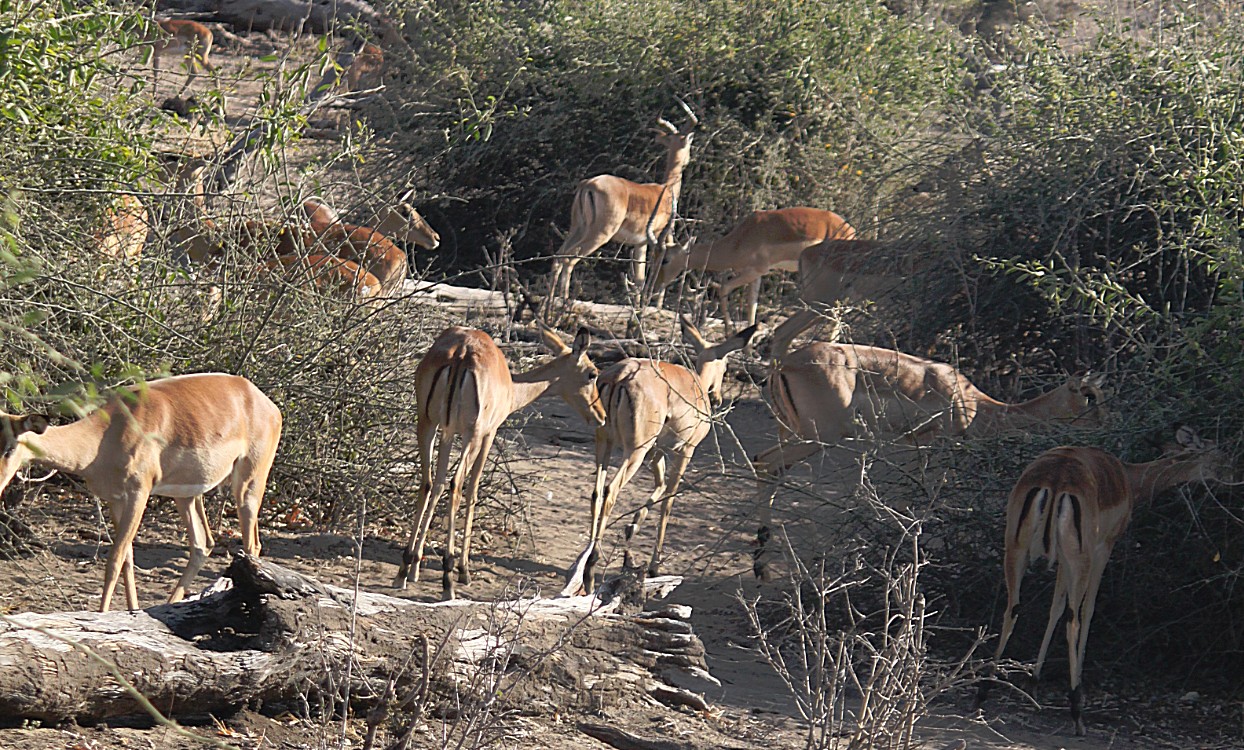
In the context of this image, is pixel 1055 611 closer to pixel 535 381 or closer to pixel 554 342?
pixel 535 381

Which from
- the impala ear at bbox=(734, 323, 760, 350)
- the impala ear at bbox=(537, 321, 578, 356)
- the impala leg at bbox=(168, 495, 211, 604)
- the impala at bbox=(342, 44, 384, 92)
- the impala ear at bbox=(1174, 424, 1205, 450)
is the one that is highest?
the impala at bbox=(342, 44, 384, 92)

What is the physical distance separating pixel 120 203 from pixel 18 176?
0.77 m

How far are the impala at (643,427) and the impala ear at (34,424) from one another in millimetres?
2695

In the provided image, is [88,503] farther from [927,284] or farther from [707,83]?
[707,83]

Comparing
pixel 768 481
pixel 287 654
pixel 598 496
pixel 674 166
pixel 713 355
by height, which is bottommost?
pixel 598 496

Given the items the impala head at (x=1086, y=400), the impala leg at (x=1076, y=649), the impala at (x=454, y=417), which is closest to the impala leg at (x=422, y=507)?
the impala at (x=454, y=417)

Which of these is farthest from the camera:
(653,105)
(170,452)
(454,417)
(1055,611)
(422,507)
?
(653,105)

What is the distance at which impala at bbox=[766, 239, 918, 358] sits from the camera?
349 inches

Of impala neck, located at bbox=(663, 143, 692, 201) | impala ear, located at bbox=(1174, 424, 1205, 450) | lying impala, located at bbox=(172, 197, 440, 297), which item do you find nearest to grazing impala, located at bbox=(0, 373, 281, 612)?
lying impala, located at bbox=(172, 197, 440, 297)

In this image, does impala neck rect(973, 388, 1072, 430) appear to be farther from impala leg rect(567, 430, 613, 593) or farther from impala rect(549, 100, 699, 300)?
impala rect(549, 100, 699, 300)

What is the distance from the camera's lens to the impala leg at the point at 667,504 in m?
6.97

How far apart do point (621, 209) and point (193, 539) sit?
22.5 ft

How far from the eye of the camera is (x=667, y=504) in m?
7.12

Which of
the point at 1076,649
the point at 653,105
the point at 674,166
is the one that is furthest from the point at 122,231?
the point at 653,105
